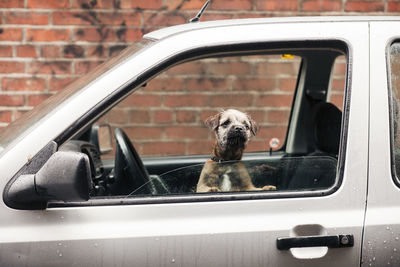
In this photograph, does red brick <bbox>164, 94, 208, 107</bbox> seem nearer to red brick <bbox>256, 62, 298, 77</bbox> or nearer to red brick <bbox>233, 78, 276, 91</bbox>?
red brick <bbox>233, 78, 276, 91</bbox>

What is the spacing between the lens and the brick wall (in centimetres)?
527

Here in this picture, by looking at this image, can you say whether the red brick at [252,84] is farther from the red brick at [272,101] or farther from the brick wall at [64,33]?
the brick wall at [64,33]

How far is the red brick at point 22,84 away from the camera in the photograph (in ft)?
17.4

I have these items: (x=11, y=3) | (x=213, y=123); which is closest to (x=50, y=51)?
(x=11, y=3)

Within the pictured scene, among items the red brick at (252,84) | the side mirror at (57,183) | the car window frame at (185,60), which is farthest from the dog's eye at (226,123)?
the red brick at (252,84)

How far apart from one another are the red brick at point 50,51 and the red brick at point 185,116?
1226mm

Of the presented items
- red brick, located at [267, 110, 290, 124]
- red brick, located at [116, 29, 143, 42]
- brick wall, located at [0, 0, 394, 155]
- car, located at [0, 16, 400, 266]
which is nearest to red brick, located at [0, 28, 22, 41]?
brick wall, located at [0, 0, 394, 155]

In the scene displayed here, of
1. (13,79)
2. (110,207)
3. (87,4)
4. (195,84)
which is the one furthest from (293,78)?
(110,207)

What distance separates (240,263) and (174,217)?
273 millimetres

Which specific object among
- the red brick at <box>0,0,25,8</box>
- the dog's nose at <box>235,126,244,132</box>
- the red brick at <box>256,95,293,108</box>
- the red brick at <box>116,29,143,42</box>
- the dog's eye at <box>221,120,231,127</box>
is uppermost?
the red brick at <box>0,0,25,8</box>

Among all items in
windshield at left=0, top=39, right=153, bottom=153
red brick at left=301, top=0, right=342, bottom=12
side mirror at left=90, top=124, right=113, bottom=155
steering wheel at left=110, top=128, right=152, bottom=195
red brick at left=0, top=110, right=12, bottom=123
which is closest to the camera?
windshield at left=0, top=39, right=153, bottom=153

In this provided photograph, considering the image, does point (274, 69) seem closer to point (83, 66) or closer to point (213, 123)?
point (83, 66)

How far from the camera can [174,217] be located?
1.99 metres

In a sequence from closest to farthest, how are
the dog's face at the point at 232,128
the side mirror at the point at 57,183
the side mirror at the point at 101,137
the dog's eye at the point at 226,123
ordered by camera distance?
the side mirror at the point at 57,183 → the dog's face at the point at 232,128 → the dog's eye at the point at 226,123 → the side mirror at the point at 101,137
